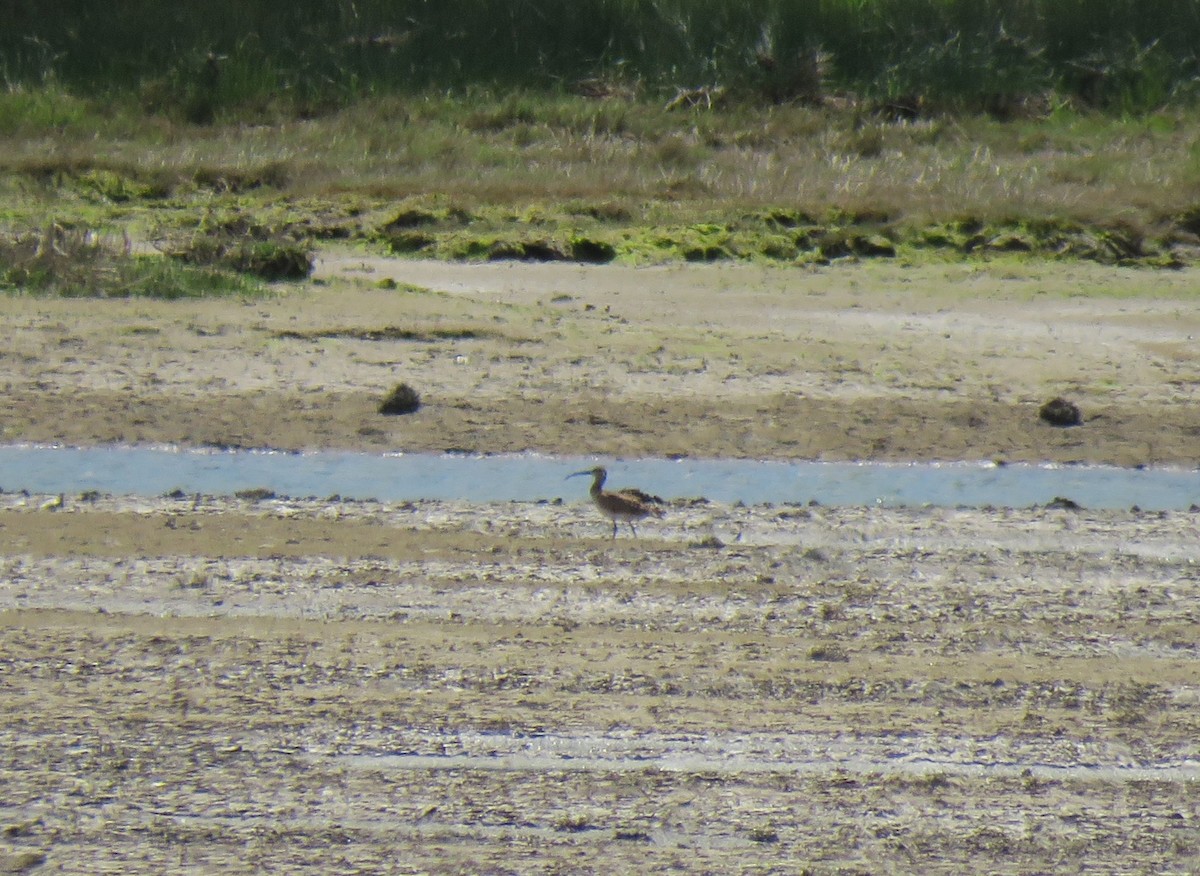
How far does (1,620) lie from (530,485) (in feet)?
9.25

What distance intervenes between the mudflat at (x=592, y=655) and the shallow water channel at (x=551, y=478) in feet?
0.82

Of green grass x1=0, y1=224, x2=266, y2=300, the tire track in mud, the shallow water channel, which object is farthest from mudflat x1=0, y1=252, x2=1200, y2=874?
green grass x1=0, y1=224, x2=266, y2=300

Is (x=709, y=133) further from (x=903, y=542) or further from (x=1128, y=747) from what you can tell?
(x=1128, y=747)

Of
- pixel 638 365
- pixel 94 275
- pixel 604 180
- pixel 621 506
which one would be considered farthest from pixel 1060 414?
pixel 604 180

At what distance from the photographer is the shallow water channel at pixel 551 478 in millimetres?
7484

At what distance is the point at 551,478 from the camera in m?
7.90

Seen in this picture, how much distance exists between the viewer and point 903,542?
646cm

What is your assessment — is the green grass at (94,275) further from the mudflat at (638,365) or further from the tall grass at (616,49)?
the tall grass at (616,49)

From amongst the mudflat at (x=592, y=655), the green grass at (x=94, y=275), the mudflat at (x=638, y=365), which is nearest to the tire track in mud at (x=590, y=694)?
the mudflat at (x=592, y=655)

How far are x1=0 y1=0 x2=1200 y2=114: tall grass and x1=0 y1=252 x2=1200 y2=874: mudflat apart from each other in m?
10.1

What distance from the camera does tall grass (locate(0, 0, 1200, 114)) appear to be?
752 inches

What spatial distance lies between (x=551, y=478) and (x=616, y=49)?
12566mm

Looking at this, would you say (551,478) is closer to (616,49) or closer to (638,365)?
(638,365)

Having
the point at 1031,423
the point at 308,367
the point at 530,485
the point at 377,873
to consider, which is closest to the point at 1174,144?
the point at 1031,423
